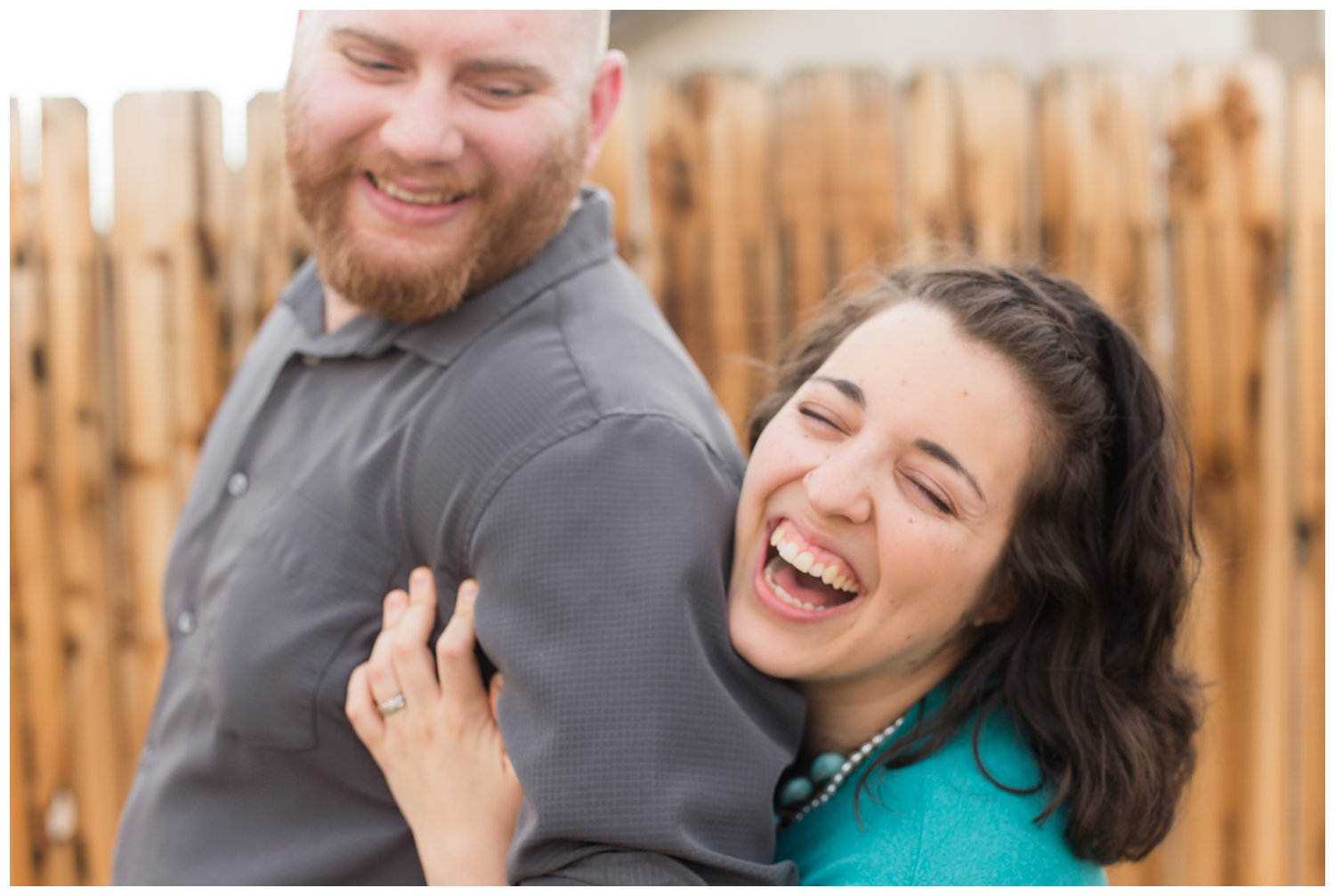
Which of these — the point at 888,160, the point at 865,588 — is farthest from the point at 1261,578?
the point at 865,588

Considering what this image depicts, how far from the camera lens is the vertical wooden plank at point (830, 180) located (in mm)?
3324

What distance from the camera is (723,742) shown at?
162 centimetres

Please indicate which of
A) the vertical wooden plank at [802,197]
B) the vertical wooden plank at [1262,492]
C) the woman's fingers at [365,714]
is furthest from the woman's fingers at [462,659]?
the vertical wooden plank at [1262,492]

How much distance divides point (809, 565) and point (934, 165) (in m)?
1.97

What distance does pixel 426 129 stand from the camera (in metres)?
1.86

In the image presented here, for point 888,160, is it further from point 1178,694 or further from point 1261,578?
point 1178,694

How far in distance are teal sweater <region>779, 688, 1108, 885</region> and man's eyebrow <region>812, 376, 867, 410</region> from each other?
1.65 feet

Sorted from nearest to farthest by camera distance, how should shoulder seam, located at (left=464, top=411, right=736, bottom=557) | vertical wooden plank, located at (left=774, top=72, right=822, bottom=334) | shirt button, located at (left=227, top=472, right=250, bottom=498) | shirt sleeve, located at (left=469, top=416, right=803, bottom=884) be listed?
shirt sleeve, located at (left=469, top=416, right=803, bottom=884), shoulder seam, located at (left=464, top=411, right=736, bottom=557), shirt button, located at (left=227, top=472, right=250, bottom=498), vertical wooden plank, located at (left=774, top=72, right=822, bottom=334)

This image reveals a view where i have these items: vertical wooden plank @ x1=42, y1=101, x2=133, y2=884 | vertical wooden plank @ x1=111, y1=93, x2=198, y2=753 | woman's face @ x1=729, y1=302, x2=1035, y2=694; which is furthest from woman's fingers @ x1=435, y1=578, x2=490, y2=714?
vertical wooden plank @ x1=42, y1=101, x2=133, y2=884

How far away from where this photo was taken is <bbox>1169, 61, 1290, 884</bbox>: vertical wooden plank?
11.1ft

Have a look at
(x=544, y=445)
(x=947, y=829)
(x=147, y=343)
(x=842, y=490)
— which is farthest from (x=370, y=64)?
(x=147, y=343)

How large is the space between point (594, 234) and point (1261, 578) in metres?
2.35

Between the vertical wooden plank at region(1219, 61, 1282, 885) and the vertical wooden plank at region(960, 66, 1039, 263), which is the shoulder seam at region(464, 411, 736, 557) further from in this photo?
the vertical wooden plank at region(1219, 61, 1282, 885)

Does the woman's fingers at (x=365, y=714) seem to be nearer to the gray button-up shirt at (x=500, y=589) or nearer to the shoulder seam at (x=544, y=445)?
the gray button-up shirt at (x=500, y=589)
